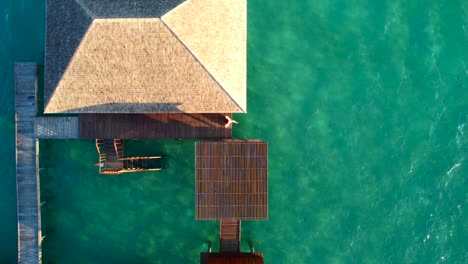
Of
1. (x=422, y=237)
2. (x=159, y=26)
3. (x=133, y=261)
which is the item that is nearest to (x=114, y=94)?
(x=159, y=26)

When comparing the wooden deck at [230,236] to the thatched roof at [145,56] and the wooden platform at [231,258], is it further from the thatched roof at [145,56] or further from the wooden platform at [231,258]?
the thatched roof at [145,56]

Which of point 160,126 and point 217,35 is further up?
point 217,35

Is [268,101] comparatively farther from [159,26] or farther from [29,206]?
[29,206]

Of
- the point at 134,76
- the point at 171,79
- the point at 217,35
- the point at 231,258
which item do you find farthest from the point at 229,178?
the point at 217,35

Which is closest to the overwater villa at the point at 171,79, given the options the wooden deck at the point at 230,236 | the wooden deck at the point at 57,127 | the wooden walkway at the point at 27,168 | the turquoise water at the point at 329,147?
the wooden deck at the point at 230,236

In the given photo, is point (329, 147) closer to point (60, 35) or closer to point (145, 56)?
A: point (145, 56)

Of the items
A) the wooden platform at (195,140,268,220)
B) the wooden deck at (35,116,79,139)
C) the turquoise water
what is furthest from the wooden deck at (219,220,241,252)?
the wooden deck at (35,116,79,139)
